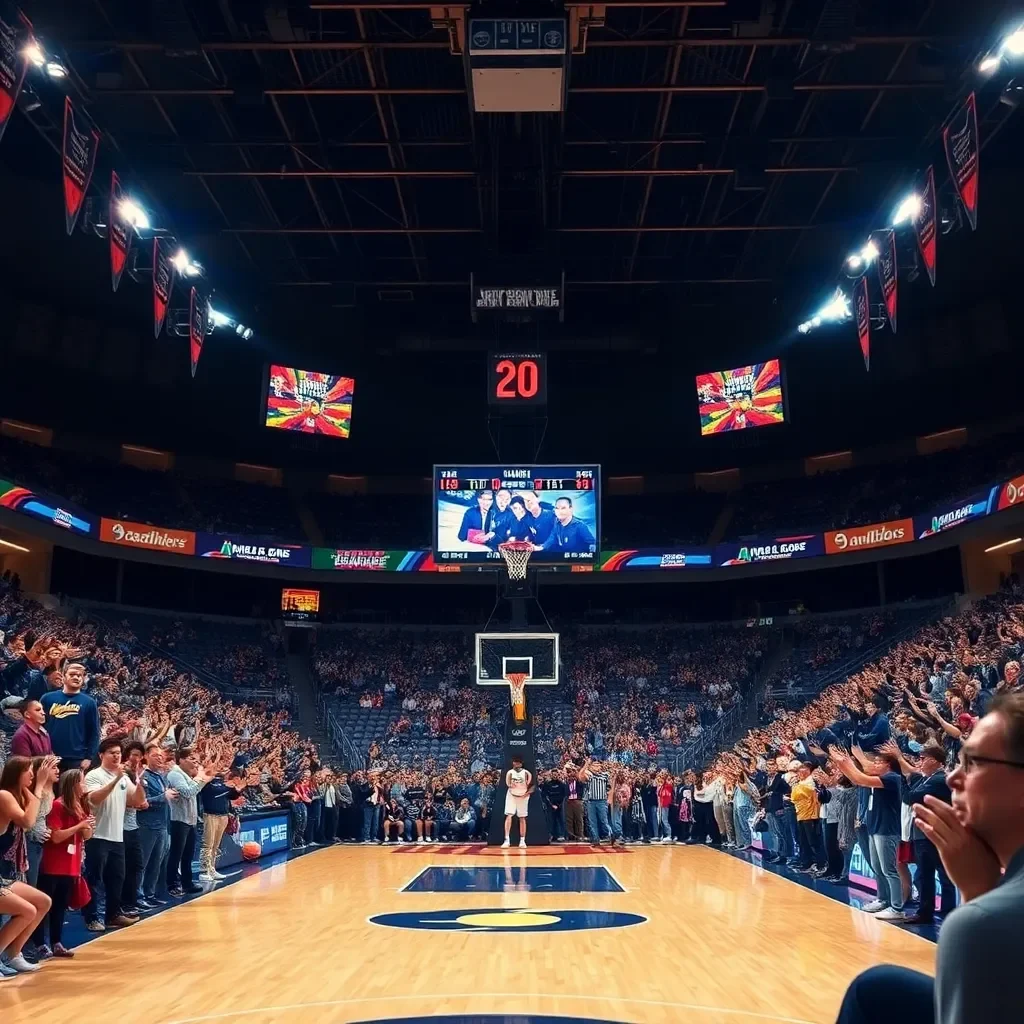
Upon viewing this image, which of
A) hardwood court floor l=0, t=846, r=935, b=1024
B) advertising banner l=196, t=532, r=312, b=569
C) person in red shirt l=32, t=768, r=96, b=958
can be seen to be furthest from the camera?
advertising banner l=196, t=532, r=312, b=569

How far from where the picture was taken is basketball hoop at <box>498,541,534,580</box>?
23000 mm

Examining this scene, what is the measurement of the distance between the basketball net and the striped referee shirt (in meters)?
2.66

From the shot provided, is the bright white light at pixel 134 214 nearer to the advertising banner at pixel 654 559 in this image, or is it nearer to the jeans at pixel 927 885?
the jeans at pixel 927 885

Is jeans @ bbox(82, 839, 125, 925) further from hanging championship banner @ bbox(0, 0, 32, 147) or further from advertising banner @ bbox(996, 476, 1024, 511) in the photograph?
advertising banner @ bbox(996, 476, 1024, 511)

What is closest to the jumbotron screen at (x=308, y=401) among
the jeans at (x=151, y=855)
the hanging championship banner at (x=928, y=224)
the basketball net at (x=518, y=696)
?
the basketball net at (x=518, y=696)

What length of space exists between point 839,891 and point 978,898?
13031 millimetres

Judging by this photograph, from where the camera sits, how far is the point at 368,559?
35.7 m

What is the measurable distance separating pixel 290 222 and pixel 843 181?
12.7 metres

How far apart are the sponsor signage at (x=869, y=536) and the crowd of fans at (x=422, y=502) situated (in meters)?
1.36

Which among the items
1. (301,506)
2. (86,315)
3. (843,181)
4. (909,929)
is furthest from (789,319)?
(909,929)

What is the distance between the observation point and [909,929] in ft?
33.1

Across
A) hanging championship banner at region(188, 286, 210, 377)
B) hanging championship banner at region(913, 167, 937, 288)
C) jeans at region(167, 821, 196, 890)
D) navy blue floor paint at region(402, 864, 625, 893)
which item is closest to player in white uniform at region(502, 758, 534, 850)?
navy blue floor paint at region(402, 864, 625, 893)

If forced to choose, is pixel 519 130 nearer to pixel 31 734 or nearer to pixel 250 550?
pixel 31 734

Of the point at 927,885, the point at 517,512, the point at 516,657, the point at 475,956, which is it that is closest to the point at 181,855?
the point at 475,956
